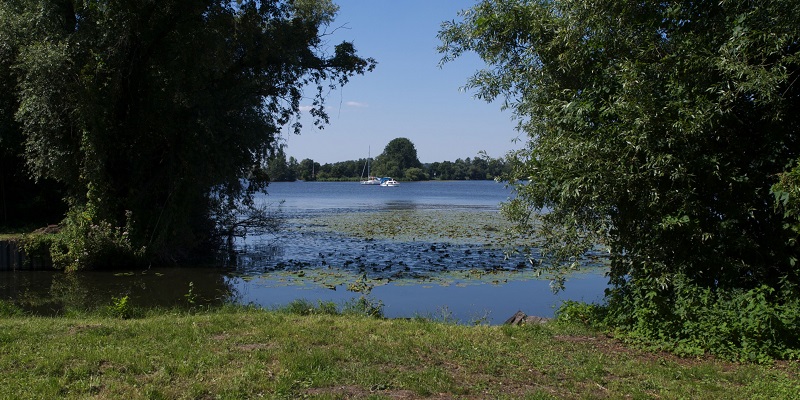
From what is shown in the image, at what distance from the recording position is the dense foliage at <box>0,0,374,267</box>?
51.7ft

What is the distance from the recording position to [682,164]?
22.2 feet

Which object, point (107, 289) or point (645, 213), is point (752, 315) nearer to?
point (645, 213)

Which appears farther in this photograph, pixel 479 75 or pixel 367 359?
pixel 479 75

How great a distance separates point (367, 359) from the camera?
6242 millimetres

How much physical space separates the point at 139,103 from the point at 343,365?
559 inches

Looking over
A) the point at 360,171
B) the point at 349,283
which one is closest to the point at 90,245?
the point at 349,283

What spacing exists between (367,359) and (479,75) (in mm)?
5075

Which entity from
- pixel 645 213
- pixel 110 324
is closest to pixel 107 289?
pixel 110 324

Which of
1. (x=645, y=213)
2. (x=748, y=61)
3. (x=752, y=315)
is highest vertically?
(x=748, y=61)

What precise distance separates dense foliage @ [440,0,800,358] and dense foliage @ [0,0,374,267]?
12.0m

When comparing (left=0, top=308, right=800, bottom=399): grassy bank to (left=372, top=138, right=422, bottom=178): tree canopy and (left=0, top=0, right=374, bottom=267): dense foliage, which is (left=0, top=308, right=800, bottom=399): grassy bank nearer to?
(left=0, top=0, right=374, bottom=267): dense foliage

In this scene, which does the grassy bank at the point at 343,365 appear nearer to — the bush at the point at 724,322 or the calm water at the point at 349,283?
the bush at the point at 724,322

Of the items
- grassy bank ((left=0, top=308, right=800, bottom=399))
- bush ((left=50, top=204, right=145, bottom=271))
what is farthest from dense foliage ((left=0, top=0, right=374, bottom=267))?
grassy bank ((left=0, top=308, right=800, bottom=399))

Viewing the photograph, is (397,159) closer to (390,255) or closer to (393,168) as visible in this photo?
(393,168)
